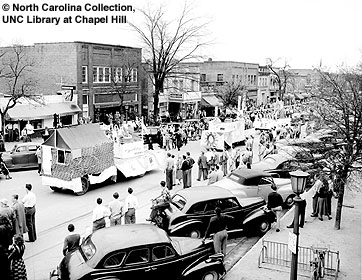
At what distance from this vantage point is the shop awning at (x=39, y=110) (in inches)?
1291

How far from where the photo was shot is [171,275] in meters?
9.25

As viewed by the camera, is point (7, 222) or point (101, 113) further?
point (101, 113)

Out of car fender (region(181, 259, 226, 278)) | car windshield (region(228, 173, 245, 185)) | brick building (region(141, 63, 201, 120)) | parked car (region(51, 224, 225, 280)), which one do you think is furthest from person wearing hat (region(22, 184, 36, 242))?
brick building (region(141, 63, 201, 120))

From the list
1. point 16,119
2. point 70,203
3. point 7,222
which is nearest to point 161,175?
point 70,203

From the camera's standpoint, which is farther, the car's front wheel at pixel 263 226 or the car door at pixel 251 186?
the car door at pixel 251 186

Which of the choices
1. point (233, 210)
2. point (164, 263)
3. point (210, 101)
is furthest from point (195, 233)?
point (210, 101)

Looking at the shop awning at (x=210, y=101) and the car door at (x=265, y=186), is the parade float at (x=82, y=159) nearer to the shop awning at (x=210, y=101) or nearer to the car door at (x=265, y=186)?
the car door at (x=265, y=186)

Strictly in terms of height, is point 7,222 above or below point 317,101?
below

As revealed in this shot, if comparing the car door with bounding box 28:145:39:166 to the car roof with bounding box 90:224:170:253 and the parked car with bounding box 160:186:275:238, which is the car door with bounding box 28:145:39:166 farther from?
the car roof with bounding box 90:224:170:253

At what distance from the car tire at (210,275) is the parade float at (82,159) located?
9025mm

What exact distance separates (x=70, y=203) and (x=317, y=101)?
11.1 meters

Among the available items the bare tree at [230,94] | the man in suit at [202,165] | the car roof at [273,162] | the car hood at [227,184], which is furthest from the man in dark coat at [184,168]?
the bare tree at [230,94]

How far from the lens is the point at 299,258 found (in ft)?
37.0

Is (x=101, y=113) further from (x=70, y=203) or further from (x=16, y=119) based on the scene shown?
(x=70, y=203)
